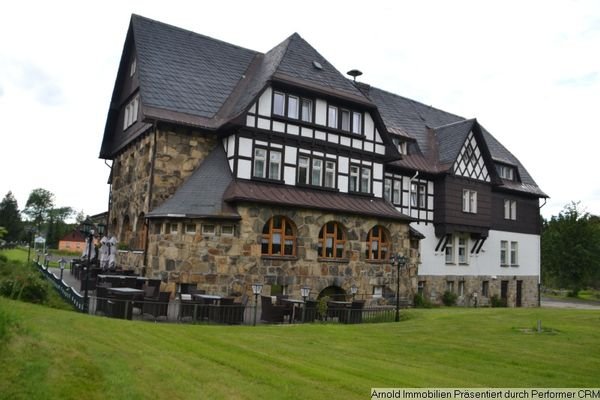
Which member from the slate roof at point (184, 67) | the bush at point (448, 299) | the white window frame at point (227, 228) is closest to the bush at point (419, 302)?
the bush at point (448, 299)

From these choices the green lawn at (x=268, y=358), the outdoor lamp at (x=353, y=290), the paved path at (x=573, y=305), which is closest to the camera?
the green lawn at (x=268, y=358)

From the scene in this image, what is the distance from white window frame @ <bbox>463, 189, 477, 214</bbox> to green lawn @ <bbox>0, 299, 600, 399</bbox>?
1489 centimetres

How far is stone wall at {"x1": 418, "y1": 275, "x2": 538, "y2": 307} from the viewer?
28.2 meters

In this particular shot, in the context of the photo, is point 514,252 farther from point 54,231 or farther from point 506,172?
point 54,231

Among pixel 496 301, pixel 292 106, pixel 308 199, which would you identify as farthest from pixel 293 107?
pixel 496 301

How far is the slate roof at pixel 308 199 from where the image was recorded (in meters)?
19.9

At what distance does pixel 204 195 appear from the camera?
65.6 ft

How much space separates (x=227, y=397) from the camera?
644 cm

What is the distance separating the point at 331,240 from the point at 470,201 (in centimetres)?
→ 1129

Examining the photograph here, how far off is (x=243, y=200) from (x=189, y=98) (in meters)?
6.00

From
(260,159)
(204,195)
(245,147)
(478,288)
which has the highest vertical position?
(245,147)

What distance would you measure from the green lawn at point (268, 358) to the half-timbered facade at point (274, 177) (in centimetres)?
661

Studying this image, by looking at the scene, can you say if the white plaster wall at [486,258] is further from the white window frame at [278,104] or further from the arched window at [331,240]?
the white window frame at [278,104]

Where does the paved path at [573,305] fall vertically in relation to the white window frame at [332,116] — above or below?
below
